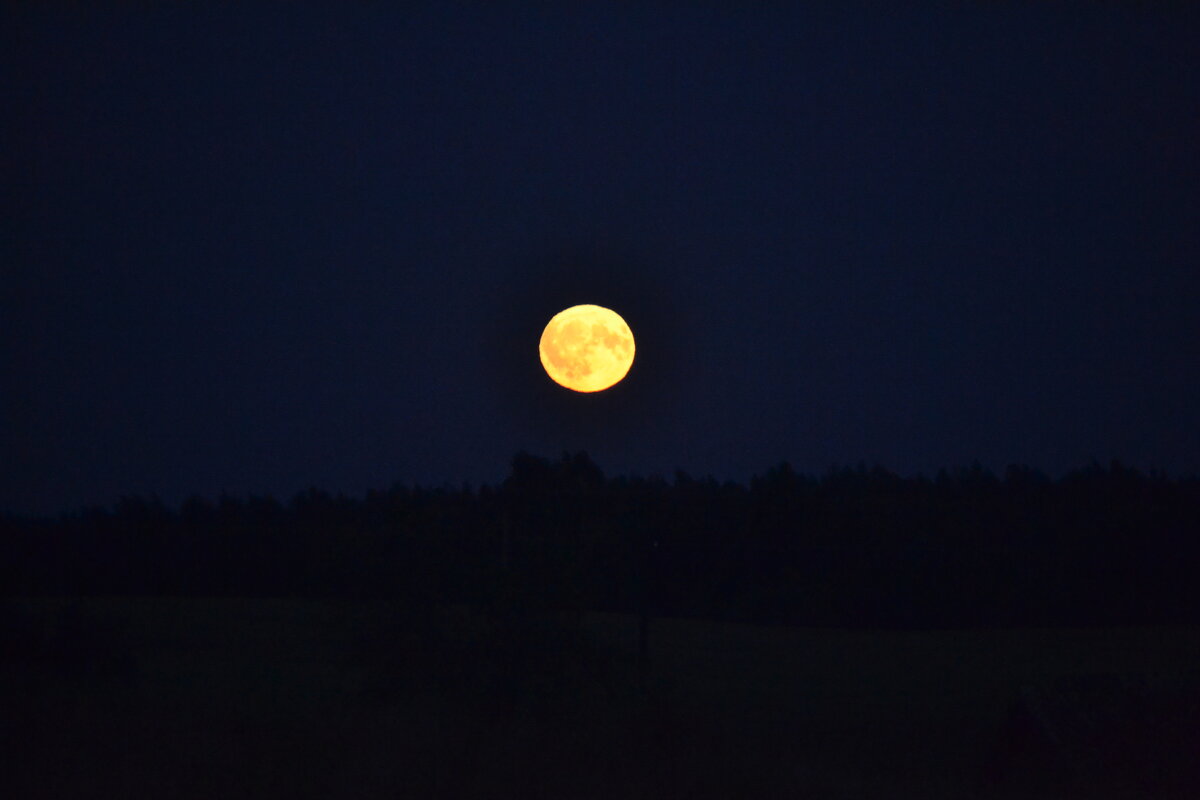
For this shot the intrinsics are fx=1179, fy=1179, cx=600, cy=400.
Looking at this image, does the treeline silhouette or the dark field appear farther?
the treeline silhouette

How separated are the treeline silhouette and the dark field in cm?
77

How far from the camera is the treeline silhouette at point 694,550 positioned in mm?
12469

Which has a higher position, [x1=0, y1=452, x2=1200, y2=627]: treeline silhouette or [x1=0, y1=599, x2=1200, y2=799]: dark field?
[x1=0, y1=452, x2=1200, y2=627]: treeline silhouette

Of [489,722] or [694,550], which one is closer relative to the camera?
[489,722]

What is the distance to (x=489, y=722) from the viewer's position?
9.49 metres

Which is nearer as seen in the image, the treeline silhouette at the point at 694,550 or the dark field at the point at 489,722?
the dark field at the point at 489,722

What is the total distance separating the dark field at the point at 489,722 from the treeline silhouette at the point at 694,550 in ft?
2.53

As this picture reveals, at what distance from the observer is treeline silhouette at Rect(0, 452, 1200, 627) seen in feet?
40.9


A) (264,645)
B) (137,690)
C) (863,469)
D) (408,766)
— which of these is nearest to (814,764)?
(408,766)

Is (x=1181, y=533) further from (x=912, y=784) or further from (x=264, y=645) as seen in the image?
(x=264, y=645)

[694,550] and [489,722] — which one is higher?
[694,550]

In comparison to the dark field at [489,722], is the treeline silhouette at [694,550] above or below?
above

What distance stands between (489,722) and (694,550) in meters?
18.2

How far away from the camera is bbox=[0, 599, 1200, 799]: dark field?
7.79 meters
